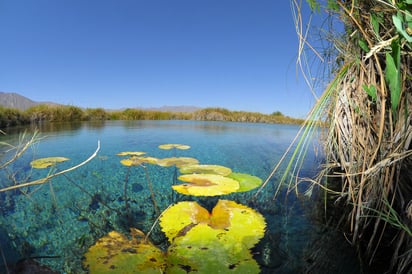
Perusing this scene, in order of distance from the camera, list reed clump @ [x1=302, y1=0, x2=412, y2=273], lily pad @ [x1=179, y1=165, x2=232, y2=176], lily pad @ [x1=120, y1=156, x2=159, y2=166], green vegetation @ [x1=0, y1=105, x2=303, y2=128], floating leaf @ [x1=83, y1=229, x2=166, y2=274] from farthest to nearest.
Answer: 1. green vegetation @ [x1=0, y1=105, x2=303, y2=128]
2. lily pad @ [x1=120, y1=156, x2=159, y2=166]
3. lily pad @ [x1=179, y1=165, x2=232, y2=176]
4. floating leaf @ [x1=83, y1=229, x2=166, y2=274]
5. reed clump @ [x1=302, y1=0, x2=412, y2=273]

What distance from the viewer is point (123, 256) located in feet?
3.48

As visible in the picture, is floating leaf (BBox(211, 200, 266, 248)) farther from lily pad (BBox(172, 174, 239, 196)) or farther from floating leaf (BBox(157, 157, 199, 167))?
floating leaf (BBox(157, 157, 199, 167))

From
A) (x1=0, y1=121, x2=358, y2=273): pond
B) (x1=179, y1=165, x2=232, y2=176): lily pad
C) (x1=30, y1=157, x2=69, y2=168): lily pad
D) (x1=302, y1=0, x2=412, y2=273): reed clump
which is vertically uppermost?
(x1=302, y1=0, x2=412, y2=273): reed clump

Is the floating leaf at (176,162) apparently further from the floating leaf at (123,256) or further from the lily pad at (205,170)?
the floating leaf at (123,256)

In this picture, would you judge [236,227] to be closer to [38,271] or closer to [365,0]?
[38,271]

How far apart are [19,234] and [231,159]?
2.69 meters

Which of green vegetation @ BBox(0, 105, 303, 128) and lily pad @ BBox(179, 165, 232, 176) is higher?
green vegetation @ BBox(0, 105, 303, 128)

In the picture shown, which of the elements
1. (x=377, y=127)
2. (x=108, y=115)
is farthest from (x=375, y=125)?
(x=108, y=115)

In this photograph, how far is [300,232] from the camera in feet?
4.55

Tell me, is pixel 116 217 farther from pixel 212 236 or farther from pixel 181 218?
pixel 212 236

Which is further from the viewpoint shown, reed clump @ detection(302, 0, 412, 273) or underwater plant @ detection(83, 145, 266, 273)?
underwater plant @ detection(83, 145, 266, 273)

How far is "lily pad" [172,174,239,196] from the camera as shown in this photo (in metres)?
1.78

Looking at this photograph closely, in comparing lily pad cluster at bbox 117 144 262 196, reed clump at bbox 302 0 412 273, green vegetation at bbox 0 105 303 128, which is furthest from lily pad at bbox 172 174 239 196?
green vegetation at bbox 0 105 303 128

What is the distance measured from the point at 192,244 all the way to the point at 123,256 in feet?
1.15
